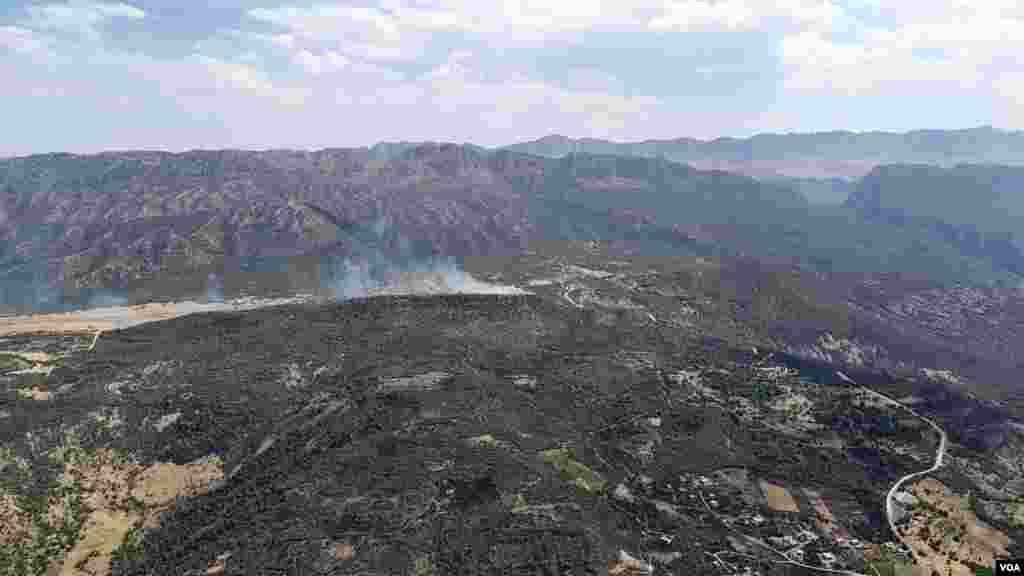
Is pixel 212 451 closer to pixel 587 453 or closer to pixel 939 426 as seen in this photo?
pixel 587 453

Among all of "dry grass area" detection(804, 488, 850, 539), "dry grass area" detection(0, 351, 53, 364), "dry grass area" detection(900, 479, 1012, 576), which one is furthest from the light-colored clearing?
"dry grass area" detection(900, 479, 1012, 576)

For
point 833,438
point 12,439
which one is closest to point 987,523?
point 833,438

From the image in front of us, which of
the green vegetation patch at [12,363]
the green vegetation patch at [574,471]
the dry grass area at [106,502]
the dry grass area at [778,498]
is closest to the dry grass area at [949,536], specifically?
the dry grass area at [778,498]

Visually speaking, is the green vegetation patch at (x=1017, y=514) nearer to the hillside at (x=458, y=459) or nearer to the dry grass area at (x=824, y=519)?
the hillside at (x=458, y=459)

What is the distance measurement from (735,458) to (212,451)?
90.3 metres

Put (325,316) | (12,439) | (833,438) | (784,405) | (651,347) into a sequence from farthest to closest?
(325,316) → (651,347) → (784,405) → (833,438) → (12,439)

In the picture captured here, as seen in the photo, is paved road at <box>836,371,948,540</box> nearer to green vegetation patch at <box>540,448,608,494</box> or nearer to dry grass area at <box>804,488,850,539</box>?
dry grass area at <box>804,488,850,539</box>

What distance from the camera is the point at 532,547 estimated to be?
82000 millimetres

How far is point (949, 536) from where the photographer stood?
95375mm

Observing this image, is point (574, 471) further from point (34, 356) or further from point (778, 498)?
point (34, 356)

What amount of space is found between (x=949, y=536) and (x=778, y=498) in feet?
74.2

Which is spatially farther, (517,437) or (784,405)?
(784,405)

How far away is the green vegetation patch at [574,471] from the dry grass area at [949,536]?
43.5 metres

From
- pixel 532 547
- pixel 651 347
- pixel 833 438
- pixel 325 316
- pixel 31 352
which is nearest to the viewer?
pixel 532 547
